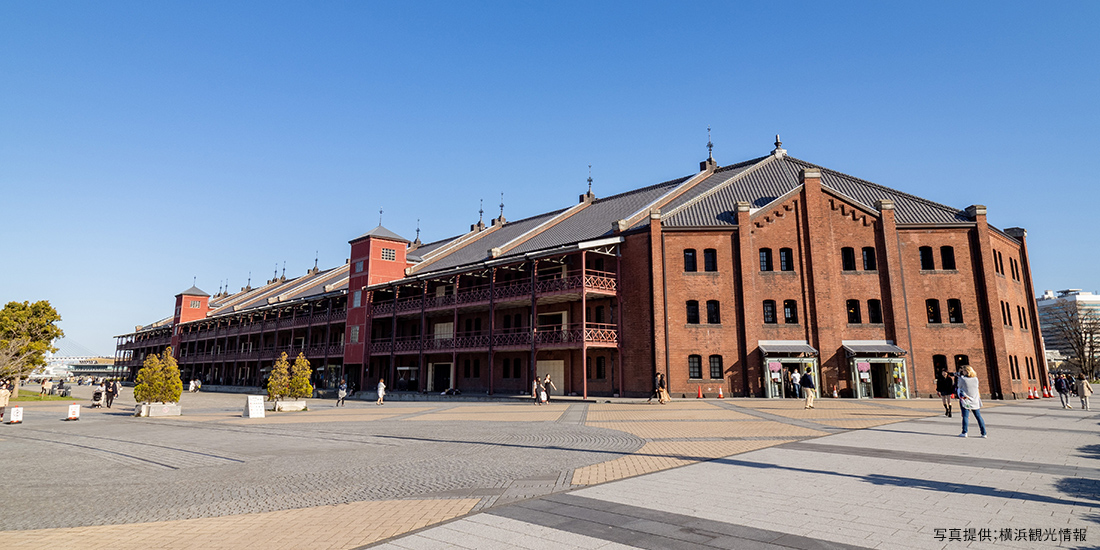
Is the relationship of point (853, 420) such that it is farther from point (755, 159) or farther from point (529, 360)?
point (755, 159)

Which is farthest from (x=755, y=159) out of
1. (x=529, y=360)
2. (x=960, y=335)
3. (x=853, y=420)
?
(x=853, y=420)

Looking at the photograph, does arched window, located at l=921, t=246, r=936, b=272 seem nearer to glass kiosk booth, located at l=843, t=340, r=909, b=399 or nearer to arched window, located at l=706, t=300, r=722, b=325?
glass kiosk booth, located at l=843, t=340, r=909, b=399

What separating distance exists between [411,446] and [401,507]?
19.7 feet

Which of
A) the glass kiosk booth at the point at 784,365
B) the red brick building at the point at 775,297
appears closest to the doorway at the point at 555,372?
the red brick building at the point at 775,297

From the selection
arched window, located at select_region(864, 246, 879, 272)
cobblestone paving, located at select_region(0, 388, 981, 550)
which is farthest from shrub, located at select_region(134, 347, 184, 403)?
arched window, located at select_region(864, 246, 879, 272)

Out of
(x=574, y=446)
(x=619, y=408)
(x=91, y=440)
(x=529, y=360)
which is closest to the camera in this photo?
(x=574, y=446)

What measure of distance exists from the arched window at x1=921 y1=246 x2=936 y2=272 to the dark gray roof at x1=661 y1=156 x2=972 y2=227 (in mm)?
1657

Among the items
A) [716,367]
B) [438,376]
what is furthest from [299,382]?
[716,367]

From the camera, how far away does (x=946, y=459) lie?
9.15m

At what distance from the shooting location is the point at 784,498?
6.46 metres

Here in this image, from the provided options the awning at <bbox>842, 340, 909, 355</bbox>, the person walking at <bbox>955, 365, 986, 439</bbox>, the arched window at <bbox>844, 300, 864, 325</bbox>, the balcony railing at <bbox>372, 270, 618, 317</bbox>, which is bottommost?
the person walking at <bbox>955, 365, 986, 439</bbox>

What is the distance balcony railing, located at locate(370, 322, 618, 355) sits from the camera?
98.1ft

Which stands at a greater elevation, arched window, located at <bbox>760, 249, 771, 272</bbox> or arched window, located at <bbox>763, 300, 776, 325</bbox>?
arched window, located at <bbox>760, 249, 771, 272</bbox>

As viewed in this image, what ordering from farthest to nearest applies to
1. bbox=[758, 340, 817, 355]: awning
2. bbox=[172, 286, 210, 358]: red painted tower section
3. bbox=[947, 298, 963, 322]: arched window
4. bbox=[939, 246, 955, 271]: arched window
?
bbox=[172, 286, 210, 358]: red painted tower section, bbox=[939, 246, 955, 271]: arched window, bbox=[947, 298, 963, 322]: arched window, bbox=[758, 340, 817, 355]: awning
